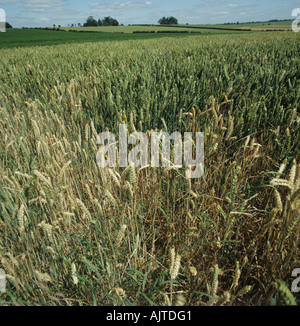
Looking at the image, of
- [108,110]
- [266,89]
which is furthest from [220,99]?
[108,110]

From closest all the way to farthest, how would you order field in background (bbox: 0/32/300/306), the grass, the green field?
field in background (bbox: 0/32/300/306)
the grass
the green field

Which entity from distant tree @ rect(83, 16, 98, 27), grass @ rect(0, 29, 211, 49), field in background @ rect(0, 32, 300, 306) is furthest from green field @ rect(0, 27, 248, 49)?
distant tree @ rect(83, 16, 98, 27)

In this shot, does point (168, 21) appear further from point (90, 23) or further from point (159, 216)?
point (159, 216)

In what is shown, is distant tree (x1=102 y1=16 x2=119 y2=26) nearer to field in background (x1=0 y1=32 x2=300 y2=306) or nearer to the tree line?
the tree line

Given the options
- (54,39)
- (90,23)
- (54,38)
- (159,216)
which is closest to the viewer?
(159,216)

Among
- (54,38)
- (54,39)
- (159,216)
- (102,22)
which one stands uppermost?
(102,22)

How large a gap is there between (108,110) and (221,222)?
128 cm

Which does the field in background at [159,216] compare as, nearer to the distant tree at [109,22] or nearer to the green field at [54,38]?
the green field at [54,38]

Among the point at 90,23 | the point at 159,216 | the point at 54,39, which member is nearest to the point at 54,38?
the point at 54,39

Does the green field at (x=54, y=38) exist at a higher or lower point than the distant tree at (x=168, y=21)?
lower

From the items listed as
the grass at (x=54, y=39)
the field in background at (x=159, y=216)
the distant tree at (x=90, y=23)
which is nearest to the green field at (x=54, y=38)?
the grass at (x=54, y=39)

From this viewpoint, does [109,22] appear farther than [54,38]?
Yes

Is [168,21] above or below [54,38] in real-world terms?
above
